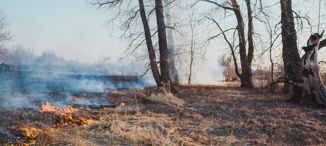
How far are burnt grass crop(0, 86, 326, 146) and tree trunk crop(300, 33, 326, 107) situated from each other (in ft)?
1.99

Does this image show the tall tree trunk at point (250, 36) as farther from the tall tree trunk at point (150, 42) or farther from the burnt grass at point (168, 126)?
the burnt grass at point (168, 126)

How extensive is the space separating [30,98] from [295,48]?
27.4 feet

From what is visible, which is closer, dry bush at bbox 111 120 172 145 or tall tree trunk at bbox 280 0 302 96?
dry bush at bbox 111 120 172 145

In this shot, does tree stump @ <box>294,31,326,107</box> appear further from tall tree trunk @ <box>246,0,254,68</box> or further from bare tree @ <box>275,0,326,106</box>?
tall tree trunk @ <box>246,0,254,68</box>

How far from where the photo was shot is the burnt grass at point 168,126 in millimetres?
7305

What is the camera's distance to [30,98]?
39.8 ft

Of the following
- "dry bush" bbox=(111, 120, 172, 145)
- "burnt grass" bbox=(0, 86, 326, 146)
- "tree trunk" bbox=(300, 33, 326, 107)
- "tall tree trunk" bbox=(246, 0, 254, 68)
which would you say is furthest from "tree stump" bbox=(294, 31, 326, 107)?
"tall tree trunk" bbox=(246, 0, 254, 68)

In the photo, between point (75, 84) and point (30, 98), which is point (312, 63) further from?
point (75, 84)

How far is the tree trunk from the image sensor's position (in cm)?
1179

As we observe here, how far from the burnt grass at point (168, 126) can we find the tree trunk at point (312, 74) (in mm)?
607

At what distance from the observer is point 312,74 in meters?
11.9

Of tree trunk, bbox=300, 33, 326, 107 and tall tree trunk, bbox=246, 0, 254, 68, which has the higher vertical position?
tall tree trunk, bbox=246, 0, 254, 68

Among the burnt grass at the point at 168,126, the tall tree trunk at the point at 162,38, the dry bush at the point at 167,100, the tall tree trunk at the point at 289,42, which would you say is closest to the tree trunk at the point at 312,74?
the burnt grass at the point at 168,126

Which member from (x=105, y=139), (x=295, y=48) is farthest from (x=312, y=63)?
(x=105, y=139)
